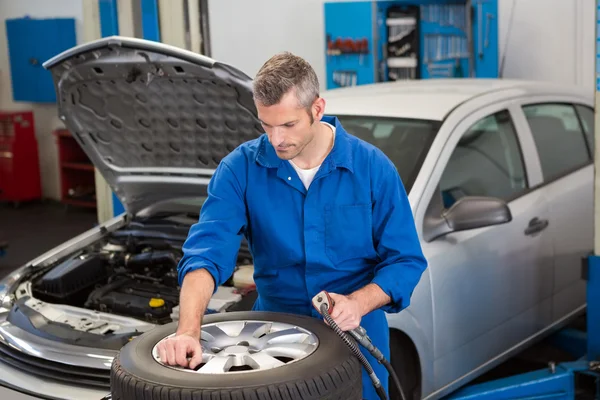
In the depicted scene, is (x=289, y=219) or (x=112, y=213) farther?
(x=112, y=213)

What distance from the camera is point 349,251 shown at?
2316 millimetres

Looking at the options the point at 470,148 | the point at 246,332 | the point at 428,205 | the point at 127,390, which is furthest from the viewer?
the point at 470,148

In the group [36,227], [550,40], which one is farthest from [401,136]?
[36,227]

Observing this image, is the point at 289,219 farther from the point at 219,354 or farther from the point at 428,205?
the point at 428,205

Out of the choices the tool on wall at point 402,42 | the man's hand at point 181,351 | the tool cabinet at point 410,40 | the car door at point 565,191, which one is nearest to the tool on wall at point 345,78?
the tool cabinet at point 410,40

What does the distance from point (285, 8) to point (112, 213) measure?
2.36 metres

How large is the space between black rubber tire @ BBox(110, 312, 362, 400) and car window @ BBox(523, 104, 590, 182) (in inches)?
86.7

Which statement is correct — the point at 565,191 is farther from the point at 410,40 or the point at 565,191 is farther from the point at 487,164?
the point at 410,40

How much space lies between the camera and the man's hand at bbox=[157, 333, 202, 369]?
2.04m

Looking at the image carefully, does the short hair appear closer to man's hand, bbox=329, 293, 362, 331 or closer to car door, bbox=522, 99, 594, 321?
man's hand, bbox=329, 293, 362, 331

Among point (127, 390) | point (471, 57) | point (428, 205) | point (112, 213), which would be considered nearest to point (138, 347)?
point (127, 390)

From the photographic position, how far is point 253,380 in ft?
6.35

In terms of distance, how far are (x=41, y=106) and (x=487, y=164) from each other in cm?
756

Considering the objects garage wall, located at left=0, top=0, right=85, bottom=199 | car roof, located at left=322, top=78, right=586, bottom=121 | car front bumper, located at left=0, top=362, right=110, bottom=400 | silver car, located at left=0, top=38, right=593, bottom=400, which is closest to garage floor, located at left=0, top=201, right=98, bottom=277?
garage wall, located at left=0, top=0, right=85, bottom=199
